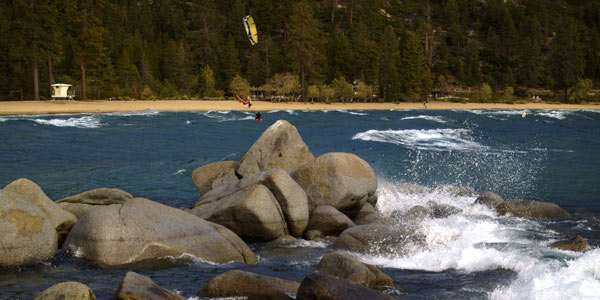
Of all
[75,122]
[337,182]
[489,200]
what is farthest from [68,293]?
[75,122]

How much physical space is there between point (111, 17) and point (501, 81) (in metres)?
83.0

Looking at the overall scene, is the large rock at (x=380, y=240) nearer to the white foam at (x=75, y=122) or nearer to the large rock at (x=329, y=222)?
the large rock at (x=329, y=222)

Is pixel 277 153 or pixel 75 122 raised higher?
pixel 277 153

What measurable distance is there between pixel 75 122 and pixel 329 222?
124ft

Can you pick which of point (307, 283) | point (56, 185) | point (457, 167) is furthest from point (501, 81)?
point (307, 283)

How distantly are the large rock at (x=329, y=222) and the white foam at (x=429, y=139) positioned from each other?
20265mm

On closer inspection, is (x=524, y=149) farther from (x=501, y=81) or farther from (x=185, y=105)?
(x=501, y=81)

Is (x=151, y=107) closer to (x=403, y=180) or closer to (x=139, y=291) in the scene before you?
(x=403, y=180)

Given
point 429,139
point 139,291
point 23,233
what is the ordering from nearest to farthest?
point 139,291
point 23,233
point 429,139

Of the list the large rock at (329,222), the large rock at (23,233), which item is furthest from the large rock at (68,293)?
the large rock at (329,222)

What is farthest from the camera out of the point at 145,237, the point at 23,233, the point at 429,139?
the point at 429,139

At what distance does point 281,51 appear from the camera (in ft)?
348

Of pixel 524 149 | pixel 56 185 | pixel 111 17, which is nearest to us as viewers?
pixel 56 185

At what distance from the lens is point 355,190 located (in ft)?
46.9
